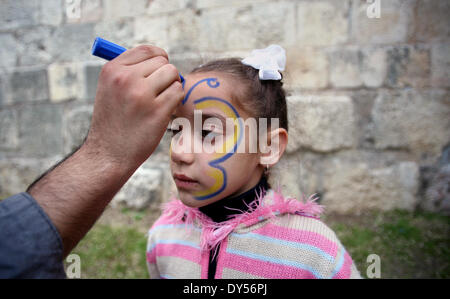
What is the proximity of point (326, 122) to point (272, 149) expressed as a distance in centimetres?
119

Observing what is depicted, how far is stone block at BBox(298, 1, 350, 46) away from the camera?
2.20 meters

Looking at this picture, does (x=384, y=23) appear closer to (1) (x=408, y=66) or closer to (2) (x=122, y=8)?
(1) (x=408, y=66)

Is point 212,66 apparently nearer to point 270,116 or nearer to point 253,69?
point 253,69

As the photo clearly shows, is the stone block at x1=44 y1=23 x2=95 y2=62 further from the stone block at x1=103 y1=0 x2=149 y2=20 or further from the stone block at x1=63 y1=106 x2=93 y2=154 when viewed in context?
the stone block at x1=63 y1=106 x2=93 y2=154

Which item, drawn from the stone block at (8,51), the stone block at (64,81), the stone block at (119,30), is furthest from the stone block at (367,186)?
the stone block at (8,51)

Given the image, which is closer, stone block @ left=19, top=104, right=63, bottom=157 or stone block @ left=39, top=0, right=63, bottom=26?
stone block @ left=39, top=0, right=63, bottom=26

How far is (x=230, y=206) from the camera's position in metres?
1.23

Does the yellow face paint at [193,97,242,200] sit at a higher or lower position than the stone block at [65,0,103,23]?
lower

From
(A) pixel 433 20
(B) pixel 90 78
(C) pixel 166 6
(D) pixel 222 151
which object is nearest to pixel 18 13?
(B) pixel 90 78

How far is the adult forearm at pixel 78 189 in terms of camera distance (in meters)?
0.72

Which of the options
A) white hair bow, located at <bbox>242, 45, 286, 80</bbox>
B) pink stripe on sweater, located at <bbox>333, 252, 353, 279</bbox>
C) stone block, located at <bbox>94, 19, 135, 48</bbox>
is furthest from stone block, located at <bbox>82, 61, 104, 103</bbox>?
pink stripe on sweater, located at <bbox>333, 252, 353, 279</bbox>

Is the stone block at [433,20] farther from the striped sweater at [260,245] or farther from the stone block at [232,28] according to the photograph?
the striped sweater at [260,245]

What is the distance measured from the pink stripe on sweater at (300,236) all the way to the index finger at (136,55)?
29.2 inches

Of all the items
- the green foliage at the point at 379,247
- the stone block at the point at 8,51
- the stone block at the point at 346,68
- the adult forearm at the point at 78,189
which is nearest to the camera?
the adult forearm at the point at 78,189
